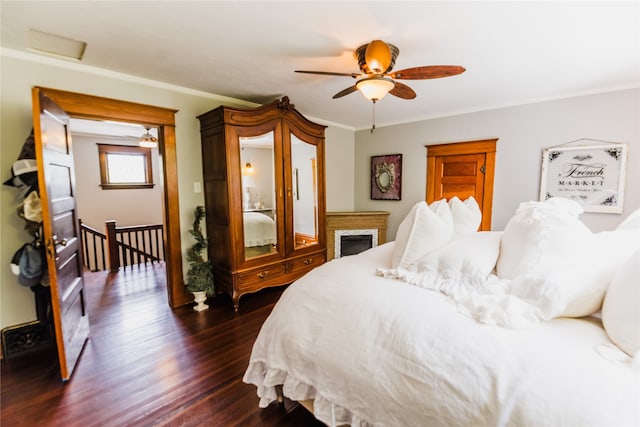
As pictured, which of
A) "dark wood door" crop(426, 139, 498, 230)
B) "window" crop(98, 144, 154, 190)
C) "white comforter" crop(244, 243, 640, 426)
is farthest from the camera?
"window" crop(98, 144, 154, 190)

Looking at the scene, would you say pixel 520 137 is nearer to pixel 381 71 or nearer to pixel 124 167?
pixel 381 71

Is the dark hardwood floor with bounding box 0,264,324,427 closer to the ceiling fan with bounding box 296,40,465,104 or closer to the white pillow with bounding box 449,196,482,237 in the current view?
the white pillow with bounding box 449,196,482,237

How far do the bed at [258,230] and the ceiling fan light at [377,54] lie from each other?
1.90 m

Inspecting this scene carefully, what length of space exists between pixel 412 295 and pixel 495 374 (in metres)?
0.45

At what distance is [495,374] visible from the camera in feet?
2.87

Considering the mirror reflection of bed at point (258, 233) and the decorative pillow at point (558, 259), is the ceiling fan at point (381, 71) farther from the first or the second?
the mirror reflection of bed at point (258, 233)

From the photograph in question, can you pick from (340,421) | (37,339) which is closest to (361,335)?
(340,421)

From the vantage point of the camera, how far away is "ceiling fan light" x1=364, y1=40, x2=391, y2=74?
1867 mm

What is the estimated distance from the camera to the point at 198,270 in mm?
2941

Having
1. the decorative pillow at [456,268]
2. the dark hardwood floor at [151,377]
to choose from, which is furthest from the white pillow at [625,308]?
the dark hardwood floor at [151,377]

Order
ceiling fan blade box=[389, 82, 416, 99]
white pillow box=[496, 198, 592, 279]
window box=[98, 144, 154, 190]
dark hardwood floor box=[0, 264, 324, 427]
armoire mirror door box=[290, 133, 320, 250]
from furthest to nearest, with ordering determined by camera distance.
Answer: window box=[98, 144, 154, 190] < armoire mirror door box=[290, 133, 320, 250] < ceiling fan blade box=[389, 82, 416, 99] < dark hardwood floor box=[0, 264, 324, 427] < white pillow box=[496, 198, 592, 279]

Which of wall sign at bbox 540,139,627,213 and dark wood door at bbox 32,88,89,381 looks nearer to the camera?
dark wood door at bbox 32,88,89,381

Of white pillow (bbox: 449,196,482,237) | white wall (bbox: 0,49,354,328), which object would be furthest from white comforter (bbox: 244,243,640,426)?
white wall (bbox: 0,49,354,328)

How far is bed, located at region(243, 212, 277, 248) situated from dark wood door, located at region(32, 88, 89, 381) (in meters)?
1.43
